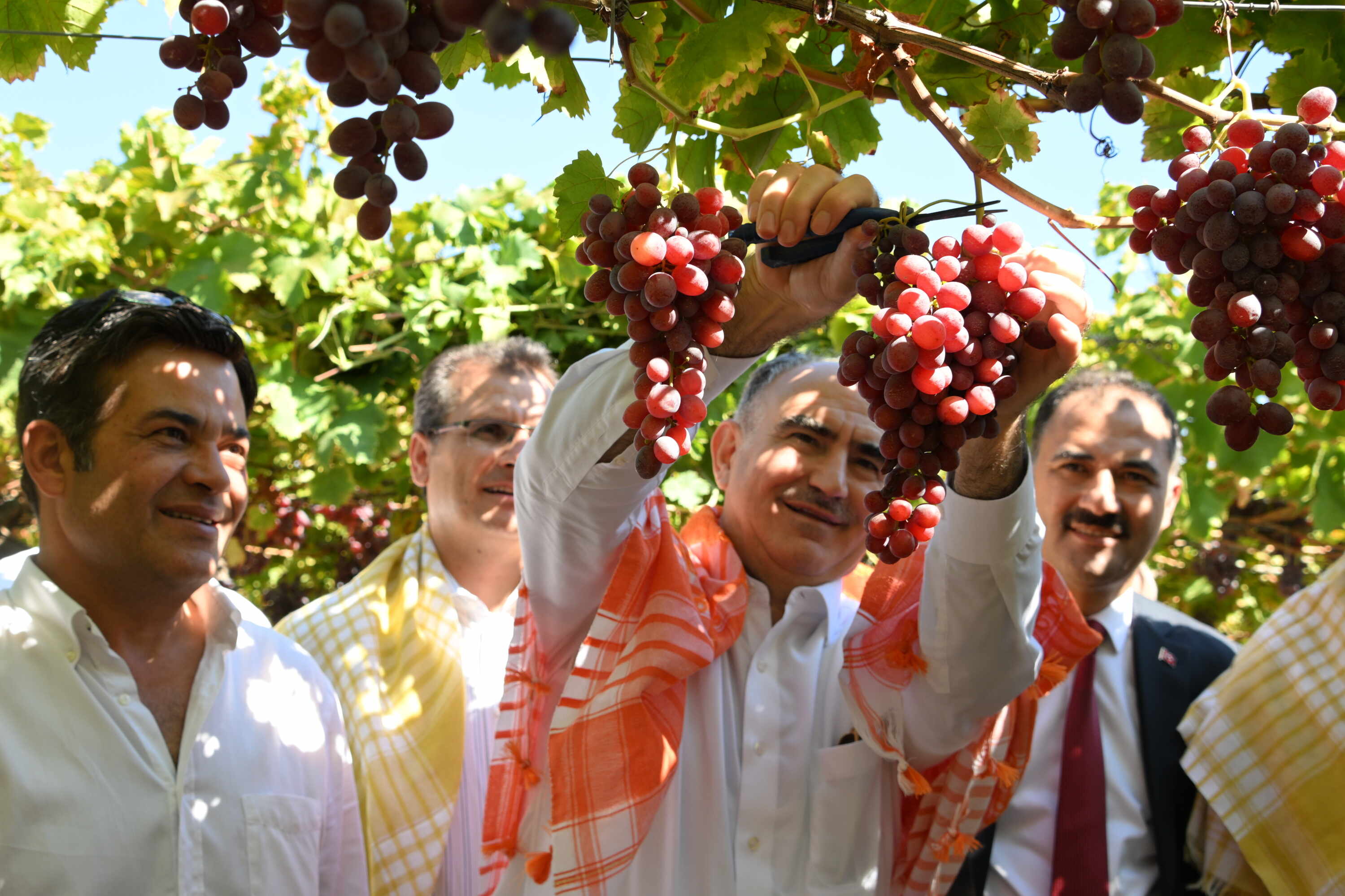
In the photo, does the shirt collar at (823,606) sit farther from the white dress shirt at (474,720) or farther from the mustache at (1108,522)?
the mustache at (1108,522)

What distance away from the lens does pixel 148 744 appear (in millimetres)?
1851

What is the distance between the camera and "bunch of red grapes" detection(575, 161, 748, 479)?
3.63ft

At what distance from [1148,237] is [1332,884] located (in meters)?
1.47

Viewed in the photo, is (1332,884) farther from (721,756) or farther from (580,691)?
(580,691)

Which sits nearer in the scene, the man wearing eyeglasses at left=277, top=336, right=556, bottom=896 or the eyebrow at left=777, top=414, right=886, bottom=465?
the eyebrow at left=777, top=414, right=886, bottom=465

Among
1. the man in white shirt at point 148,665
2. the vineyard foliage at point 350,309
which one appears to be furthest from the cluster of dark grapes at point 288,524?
the man in white shirt at point 148,665

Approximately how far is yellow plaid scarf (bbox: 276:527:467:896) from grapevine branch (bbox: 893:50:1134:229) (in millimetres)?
1775

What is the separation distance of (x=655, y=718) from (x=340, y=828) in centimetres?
73

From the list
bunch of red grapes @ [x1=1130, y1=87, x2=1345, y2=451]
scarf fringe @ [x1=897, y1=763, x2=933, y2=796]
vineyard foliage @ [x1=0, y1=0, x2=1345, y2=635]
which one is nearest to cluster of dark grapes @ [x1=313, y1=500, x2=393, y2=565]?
vineyard foliage @ [x1=0, y1=0, x2=1345, y2=635]

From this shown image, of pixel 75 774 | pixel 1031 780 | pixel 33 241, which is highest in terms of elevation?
pixel 33 241

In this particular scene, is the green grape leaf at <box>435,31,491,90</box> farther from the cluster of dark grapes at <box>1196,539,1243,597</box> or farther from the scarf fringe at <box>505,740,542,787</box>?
the cluster of dark grapes at <box>1196,539,1243,597</box>

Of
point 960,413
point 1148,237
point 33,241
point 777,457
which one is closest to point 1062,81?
point 1148,237

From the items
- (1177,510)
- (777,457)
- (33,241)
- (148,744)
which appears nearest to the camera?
(148,744)

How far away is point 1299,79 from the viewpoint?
134cm
